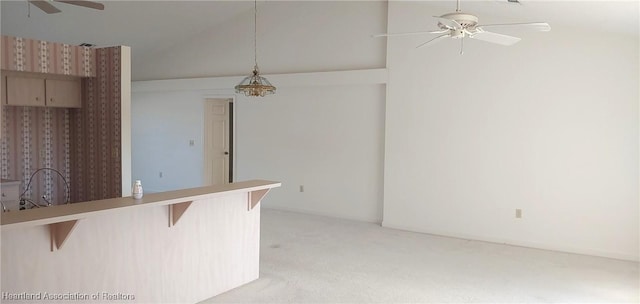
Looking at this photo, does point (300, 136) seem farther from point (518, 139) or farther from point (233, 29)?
point (518, 139)

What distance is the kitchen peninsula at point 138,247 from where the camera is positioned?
283cm

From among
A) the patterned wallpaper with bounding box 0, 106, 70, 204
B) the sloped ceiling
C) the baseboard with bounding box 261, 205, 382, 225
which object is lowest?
the baseboard with bounding box 261, 205, 382, 225

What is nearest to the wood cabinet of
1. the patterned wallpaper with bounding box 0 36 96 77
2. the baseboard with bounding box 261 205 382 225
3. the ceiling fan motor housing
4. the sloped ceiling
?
the patterned wallpaper with bounding box 0 36 96 77

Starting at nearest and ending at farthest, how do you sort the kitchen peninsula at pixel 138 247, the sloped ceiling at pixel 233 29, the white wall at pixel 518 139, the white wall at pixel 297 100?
the kitchen peninsula at pixel 138 247, the white wall at pixel 518 139, the sloped ceiling at pixel 233 29, the white wall at pixel 297 100

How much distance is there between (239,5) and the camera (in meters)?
7.79

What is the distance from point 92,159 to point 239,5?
340 cm

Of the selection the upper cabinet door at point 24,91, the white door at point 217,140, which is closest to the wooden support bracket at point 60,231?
the upper cabinet door at point 24,91

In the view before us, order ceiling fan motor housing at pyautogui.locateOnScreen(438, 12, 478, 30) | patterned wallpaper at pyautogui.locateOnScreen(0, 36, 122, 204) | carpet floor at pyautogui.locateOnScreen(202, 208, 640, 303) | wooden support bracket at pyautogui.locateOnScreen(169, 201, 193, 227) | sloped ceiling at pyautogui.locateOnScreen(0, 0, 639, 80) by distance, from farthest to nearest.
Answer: sloped ceiling at pyautogui.locateOnScreen(0, 0, 639, 80) → patterned wallpaper at pyautogui.locateOnScreen(0, 36, 122, 204) → carpet floor at pyautogui.locateOnScreen(202, 208, 640, 303) → wooden support bracket at pyautogui.locateOnScreen(169, 201, 193, 227) → ceiling fan motor housing at pyautogui.locateOnScreen(438, 12, 478, 30)

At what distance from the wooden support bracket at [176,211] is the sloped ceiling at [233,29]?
362 centimetres

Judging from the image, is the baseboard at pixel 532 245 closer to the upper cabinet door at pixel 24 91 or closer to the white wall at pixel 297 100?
the white wall at pixel 297 100

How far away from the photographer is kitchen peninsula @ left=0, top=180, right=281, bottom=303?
2.83 m

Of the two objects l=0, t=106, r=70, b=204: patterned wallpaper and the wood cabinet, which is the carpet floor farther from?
the wood cabinet

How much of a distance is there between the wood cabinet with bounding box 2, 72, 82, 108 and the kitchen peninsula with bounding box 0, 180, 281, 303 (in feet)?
8.32

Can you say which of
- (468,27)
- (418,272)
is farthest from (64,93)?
(468,27)
